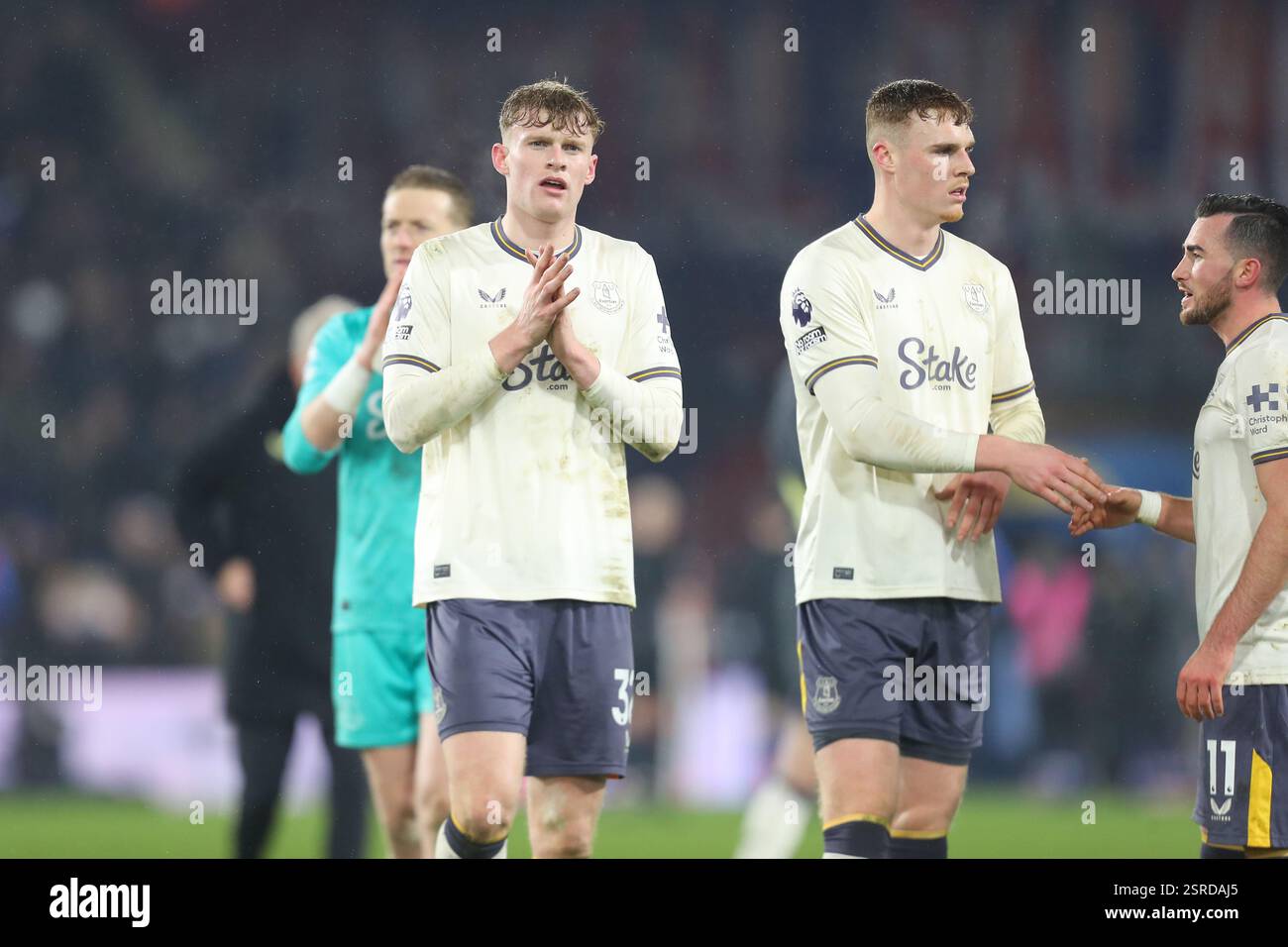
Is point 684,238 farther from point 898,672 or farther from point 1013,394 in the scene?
point 898,672

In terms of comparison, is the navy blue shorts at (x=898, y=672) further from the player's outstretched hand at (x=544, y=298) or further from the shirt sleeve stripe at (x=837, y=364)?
the player's outstretched hand at (x=544, y=298)

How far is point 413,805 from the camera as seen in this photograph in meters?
4.79

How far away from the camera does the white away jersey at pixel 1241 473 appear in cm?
385

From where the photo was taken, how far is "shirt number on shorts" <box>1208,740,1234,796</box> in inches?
151

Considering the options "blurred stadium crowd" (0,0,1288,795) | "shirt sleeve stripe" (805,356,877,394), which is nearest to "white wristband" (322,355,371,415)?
"shirt sleeve stripe" (805,356,877,394)

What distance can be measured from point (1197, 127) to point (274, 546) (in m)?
7.75

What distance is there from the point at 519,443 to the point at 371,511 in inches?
44.1

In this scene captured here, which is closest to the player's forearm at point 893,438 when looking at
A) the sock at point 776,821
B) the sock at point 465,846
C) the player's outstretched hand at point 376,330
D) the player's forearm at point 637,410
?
the player's forearm at point 637,410

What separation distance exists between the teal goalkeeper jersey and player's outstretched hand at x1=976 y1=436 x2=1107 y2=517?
1904 mm

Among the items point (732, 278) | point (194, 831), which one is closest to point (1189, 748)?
point (732, 278)

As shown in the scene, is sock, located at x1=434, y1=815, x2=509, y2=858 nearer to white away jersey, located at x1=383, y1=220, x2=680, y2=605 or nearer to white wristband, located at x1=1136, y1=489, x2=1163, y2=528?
white away jersey, located at x1=383, y1=220, x2=680, y2=605

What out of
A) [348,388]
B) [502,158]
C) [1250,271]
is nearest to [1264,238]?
[1250,271]
